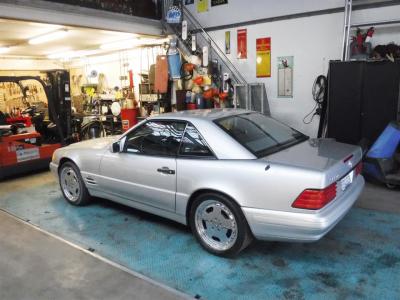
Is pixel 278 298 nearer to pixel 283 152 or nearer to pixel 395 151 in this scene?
Answer: pixel 283 152

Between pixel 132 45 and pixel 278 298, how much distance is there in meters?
8.83

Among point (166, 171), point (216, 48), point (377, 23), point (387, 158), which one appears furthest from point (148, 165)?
point (216, 48)

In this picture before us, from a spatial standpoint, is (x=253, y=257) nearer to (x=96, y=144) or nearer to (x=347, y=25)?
(x=96, y=144)

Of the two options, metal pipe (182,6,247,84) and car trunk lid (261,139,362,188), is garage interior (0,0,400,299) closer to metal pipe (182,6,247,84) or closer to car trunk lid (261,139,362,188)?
metal pipe (182,6,247,84)

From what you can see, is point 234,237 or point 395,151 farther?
point 395,151

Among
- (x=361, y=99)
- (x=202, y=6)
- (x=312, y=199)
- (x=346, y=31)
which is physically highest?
(x=202, y=6)

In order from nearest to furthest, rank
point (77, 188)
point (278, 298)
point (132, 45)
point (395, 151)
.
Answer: point (278, 298) < point (77, 188) < point (395, 151) < point (132, 45)

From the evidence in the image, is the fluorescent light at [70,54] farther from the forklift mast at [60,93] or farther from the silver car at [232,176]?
the silver car at [232,176]

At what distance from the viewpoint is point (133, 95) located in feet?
33.0

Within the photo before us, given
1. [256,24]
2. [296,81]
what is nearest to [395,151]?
[296,81]

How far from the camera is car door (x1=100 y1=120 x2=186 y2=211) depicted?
3.38 meters

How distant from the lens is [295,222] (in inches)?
103

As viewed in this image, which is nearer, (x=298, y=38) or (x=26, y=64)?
(x=298, y=38)

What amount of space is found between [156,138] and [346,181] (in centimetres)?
190
